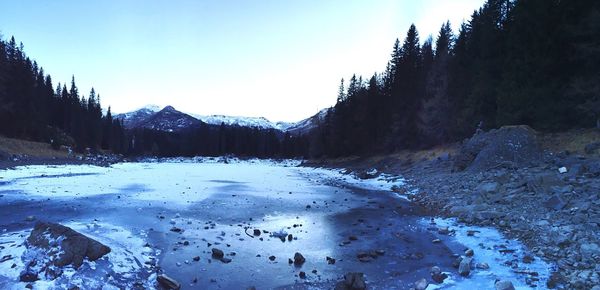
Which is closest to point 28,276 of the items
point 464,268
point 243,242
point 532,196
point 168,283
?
point 168,283

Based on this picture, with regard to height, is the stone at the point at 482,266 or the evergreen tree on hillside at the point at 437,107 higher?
the evergreen tree on hillside at the point at 437,107

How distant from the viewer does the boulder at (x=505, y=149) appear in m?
22.5

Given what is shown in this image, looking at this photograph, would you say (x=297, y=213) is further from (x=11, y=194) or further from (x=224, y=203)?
(x=11, y=194)

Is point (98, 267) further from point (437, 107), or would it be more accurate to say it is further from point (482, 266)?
point (437, 107)

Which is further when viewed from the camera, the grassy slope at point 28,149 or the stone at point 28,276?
the grassy slope at point 28,149

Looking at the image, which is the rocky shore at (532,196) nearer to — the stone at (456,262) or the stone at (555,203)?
the stone at (555,203)

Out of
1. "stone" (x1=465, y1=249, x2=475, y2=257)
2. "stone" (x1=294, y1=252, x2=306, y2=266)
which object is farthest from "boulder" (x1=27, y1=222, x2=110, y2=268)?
"stone" (x1=465, y1=249, x2=475, y2=257)

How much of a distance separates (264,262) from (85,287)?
4.72 meters

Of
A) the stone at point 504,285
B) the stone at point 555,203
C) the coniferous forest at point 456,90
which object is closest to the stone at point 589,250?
the stone at point 504,285

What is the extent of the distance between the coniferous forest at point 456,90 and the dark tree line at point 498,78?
0.27ft

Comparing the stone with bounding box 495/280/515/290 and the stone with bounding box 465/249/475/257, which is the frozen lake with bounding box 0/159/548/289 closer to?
the stone with bounding box 465/249/475/257

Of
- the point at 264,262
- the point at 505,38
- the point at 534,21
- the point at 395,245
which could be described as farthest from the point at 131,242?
the point at 505,38

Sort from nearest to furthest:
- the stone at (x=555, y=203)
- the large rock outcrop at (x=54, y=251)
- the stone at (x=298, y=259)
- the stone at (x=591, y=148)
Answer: the large rock outcrop at (x=54, y=251), the stone at (x=298, y=259), the stone at (x=555, y=203), the stone at (x=591, y=148)

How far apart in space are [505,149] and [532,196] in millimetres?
8894
